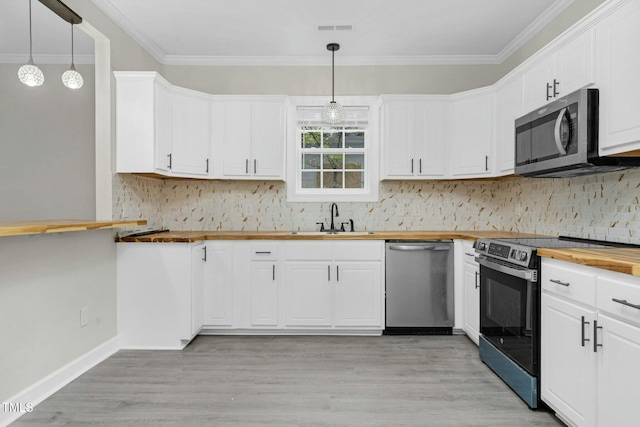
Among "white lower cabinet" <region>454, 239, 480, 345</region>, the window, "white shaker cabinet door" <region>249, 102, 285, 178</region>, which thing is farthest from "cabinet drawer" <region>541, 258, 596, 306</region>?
"white shaker cabinet door" <region>249, 102, 285, 178</region>

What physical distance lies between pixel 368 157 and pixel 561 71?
2.06 metres

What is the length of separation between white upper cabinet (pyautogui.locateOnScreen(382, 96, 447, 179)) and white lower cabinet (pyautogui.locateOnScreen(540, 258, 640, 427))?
1872mm

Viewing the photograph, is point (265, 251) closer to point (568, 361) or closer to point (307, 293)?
point (307, 293)

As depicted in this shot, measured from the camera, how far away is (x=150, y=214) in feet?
12.7

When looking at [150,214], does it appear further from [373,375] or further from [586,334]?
[586,334]

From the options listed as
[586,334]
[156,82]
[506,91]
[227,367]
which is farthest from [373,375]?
[156,82]

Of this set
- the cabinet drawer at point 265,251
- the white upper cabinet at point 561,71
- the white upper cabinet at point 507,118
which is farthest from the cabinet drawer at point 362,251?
the white upper cabinet at point 561,71

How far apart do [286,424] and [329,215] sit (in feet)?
7.97

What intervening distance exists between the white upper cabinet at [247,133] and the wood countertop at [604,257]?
258cm

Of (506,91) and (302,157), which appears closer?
(506,91)

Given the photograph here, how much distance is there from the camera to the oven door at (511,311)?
7.33 feet

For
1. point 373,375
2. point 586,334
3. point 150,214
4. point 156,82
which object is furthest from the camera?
point 150,214

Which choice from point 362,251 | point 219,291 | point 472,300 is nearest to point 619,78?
point 472,300

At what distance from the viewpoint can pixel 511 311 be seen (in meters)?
2.46
